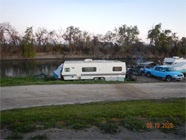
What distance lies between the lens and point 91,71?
60.8 feet

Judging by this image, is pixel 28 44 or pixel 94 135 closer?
pixel 94 135

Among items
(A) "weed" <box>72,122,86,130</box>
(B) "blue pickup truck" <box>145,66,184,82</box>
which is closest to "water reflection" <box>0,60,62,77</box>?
(B) "blue pickup truck" <box>145,66,184,82</box>

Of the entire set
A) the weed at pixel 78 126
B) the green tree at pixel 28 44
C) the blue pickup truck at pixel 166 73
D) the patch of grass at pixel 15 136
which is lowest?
the weed at pixel 78 126

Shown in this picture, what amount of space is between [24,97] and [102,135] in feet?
22.8

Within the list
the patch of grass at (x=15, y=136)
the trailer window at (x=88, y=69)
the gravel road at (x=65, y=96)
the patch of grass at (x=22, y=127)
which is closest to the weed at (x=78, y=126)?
the patch of grass at (x=22, y=127)

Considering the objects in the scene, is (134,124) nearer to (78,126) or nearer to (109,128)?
(109,128)

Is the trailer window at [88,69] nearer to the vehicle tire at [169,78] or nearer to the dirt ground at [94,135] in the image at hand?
the vehicle tire at [169,78]

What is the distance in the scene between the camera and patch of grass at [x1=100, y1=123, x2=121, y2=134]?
193 inches

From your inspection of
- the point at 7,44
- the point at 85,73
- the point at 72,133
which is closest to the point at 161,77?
the point at 85,73

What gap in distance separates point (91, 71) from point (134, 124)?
43.9ft

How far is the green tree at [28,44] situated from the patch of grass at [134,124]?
61.2m

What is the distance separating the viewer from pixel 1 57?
5416cm

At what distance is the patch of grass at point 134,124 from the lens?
5.12 m

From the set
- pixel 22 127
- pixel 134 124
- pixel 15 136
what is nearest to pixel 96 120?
pixel 134 124
